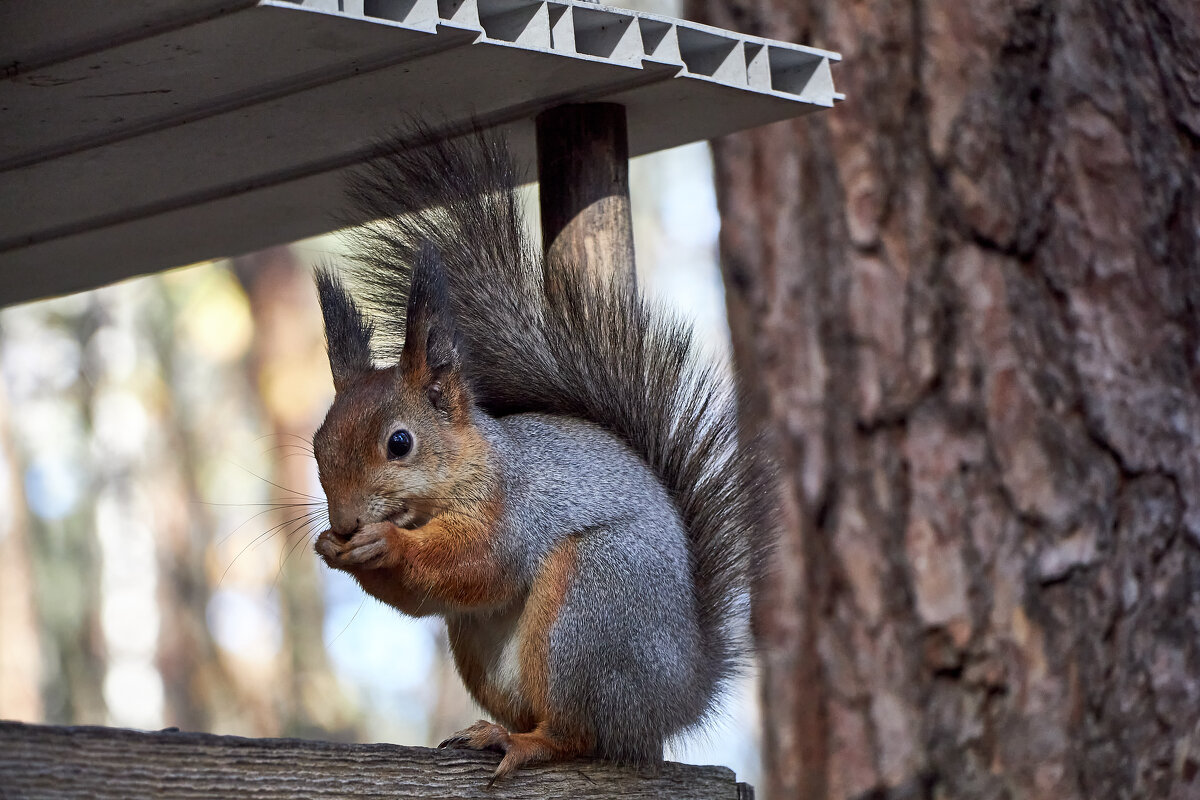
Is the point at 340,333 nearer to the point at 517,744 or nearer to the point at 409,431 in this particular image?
the point at 409,431

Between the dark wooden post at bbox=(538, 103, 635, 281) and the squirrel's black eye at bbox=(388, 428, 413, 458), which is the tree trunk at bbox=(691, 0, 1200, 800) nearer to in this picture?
the dark wooden post at bbox=(538, 103, 635, 281)

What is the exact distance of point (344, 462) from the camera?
5.68ft

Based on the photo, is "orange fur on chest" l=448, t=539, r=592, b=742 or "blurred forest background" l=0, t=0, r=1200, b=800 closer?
"orange fur on chest" l=448, t=539, r=592, b=742

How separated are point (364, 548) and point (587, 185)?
2.39 feet

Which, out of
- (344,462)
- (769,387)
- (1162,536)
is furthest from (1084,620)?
(344,462)

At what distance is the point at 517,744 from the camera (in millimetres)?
1707

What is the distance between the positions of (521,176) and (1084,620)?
1388 millimetres

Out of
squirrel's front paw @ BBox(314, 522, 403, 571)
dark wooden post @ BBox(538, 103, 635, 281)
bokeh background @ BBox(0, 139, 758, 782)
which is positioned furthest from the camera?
bokeh background @ BBox(0, 139, 758, 782)

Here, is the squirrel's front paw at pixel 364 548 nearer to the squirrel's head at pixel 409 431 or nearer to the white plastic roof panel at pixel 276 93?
the squirrel's head at pixel 409 431

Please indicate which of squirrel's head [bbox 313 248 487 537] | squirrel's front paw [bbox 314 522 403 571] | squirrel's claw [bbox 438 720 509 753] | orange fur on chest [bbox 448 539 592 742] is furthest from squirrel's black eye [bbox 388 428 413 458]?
squirrel's claw [bbox 438 720 509 753]

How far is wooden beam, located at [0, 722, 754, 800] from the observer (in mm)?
1248

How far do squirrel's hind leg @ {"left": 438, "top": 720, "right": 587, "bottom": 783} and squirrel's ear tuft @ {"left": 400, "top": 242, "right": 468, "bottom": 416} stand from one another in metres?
0.43

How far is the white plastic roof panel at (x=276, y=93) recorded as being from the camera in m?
1.56

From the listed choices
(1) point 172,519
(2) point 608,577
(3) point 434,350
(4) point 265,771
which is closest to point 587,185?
(3) point 434,350
